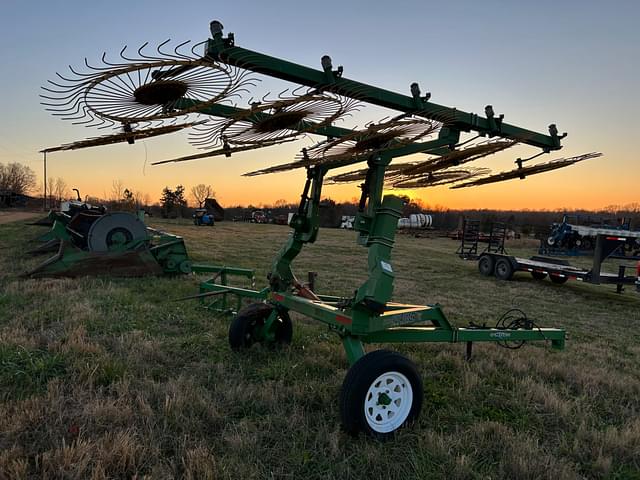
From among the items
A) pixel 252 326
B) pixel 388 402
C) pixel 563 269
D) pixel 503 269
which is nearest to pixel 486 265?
pixel 503 269

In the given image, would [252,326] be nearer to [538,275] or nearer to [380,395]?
[380,395]

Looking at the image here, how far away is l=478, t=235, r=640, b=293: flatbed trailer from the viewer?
11.3 metres

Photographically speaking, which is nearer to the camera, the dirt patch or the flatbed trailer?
the flatbed trailer

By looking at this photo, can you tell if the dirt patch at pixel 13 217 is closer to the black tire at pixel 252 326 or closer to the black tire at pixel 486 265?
the black tire at pixel 486 265

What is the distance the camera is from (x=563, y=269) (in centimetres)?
1255

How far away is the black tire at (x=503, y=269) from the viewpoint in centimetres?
1383

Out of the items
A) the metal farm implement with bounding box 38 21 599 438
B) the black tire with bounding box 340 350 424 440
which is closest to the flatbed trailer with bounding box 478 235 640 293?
the metal farm implement with bounding box 38 21 599 438

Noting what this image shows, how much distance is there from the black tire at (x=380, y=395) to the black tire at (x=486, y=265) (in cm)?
1254

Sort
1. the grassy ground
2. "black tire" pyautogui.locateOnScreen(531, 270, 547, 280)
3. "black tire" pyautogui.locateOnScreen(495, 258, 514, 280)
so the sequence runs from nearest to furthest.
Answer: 1. the grassy ground
2. "black tire" pyautogui.locateOnScreen(495, 258, 514, 280)
3. "black tire" pyautogui.locateOnScreen(531, 270, 547, 280)

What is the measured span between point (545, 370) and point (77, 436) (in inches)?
185

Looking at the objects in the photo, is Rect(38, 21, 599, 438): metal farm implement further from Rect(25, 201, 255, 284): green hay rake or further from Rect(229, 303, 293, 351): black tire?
Rect(25, 201, 255, 284): green hay rake

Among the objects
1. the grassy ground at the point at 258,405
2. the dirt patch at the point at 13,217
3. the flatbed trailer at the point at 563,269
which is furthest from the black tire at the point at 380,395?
the dirt patch at the point at 13,217

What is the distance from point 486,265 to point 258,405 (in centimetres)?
1316

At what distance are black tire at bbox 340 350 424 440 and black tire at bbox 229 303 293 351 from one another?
1797mm
